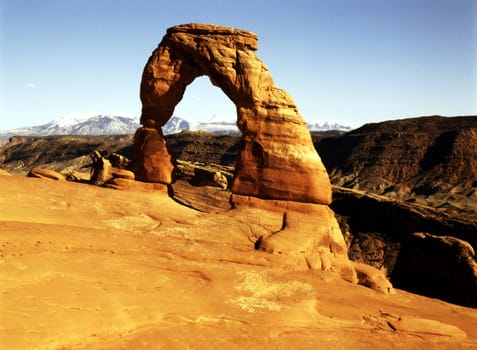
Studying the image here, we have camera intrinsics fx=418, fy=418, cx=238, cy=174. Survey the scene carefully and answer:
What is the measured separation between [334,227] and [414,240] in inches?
247

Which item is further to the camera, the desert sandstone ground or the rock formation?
the rock formation

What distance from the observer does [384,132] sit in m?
81.5

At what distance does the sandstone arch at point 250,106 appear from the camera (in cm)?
1634

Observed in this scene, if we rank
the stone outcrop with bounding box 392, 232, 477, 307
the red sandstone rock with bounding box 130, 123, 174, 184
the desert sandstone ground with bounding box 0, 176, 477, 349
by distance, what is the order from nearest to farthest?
the desert sandstone ground with bounding box 0, 176, 477, 349, the stone outcrop with bounding box 392, 232, 477, 307, the red sandstone rock with bounding box 130, 123, 174, 184

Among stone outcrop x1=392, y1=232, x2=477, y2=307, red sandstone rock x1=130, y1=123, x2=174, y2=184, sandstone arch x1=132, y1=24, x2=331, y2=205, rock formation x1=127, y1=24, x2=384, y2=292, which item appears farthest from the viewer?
red sandstone rock x1=130, y1=123, x2=174, y2=184

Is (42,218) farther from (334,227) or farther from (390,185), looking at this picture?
(390,185)

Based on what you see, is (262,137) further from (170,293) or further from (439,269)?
(439,269)

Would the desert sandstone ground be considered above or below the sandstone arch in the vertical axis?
below

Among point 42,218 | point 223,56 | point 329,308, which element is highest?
point 223,56

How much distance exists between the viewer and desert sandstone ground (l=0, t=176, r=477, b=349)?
8.19 m

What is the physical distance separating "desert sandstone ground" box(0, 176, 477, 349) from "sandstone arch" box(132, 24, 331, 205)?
246cm

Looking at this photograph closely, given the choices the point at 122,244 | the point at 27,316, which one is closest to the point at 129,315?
the point at 27,316

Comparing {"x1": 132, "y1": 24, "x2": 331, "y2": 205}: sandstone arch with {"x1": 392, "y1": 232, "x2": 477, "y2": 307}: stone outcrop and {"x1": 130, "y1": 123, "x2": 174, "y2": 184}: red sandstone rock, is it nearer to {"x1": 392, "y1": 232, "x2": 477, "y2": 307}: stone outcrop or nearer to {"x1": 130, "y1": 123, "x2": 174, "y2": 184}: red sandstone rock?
{"x1": 130, "y1": 123, "x2": 174, "y2": 184}: red sandstone rock

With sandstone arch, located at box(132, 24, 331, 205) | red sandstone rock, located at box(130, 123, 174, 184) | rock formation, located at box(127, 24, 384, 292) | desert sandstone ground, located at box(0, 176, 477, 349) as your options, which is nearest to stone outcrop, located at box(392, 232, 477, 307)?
desert sandstone ground, located at box(0, 176, 477, 349)
